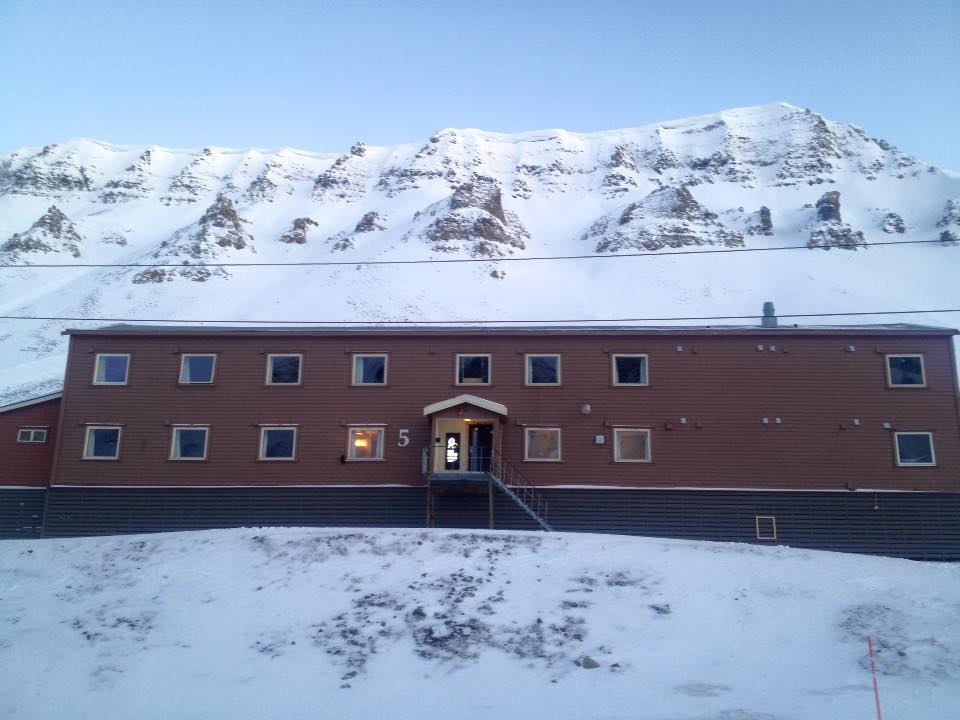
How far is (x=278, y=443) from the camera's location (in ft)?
77.2

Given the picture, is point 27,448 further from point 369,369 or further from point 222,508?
point 369,369

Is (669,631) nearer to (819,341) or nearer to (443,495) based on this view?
(443,495)

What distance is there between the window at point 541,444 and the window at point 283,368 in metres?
7.79

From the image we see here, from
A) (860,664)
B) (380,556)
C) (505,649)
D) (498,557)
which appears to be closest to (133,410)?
(380,556)

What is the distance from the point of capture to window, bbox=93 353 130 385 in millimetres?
24172

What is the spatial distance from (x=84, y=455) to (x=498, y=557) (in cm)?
1599

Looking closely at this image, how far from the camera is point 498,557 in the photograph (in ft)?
47.4

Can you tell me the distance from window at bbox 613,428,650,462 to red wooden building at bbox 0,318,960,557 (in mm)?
61

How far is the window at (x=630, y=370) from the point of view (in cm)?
2338

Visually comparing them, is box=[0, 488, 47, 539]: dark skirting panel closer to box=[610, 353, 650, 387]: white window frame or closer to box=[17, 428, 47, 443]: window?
Answer: box=[17, 428, 47, 443]: window

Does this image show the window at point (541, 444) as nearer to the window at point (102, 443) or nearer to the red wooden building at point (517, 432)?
the red wooden building at point (517, 432)

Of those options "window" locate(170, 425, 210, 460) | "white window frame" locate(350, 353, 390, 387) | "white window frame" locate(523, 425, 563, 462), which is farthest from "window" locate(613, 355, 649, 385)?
"window" locate(170, 425, 210, 460)

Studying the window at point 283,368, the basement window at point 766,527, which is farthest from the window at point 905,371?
the window at point 283,368

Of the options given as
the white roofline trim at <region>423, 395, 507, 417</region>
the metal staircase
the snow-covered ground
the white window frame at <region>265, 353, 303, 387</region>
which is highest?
the white window frame at <region>265, 353, 303, 387</region>
